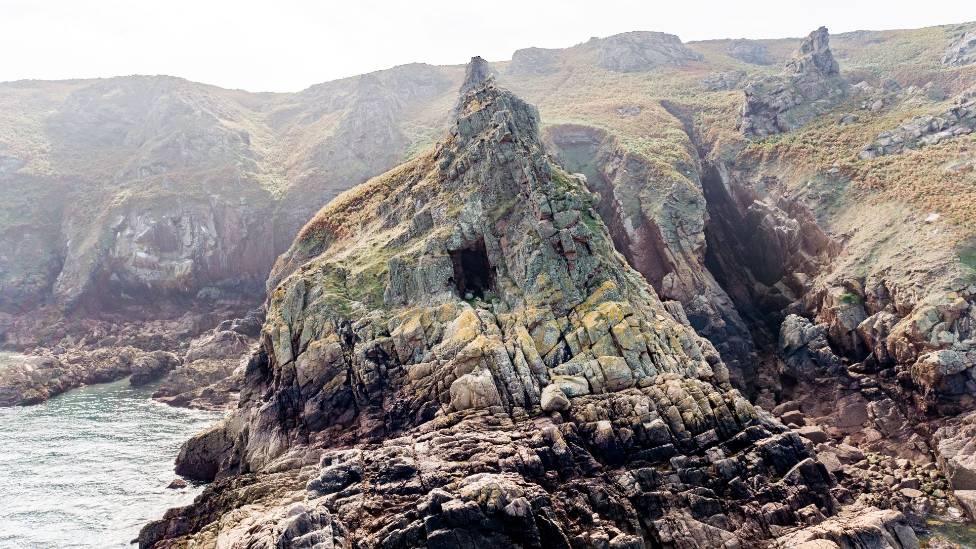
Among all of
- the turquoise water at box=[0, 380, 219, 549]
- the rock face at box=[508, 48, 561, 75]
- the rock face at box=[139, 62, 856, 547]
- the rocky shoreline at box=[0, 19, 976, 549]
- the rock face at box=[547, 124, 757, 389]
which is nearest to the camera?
the rock face at box=[139, 62, 856, 547]

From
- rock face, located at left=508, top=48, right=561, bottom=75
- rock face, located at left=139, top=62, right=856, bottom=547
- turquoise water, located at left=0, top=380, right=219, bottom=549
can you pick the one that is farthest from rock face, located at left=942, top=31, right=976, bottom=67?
turquoise water, located at left=0, top=380, right=219, bottom=549

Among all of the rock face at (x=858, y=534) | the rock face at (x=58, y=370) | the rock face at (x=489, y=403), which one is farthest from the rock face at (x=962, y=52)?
the rock face at (x=58, y=370)

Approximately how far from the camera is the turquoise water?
3706cm

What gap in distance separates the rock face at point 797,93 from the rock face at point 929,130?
1418 cm

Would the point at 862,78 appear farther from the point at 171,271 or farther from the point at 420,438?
the point at 171,271

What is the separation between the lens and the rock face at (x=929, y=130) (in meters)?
63.8

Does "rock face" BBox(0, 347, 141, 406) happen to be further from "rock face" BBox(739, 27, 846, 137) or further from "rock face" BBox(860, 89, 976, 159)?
"rock face" BBox(860, 89, 976, 159)

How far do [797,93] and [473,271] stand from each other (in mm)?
65576

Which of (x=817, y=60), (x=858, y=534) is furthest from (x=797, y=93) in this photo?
(x=858, y=534)

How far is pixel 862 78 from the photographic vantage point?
9719cm

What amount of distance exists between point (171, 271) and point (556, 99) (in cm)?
7964

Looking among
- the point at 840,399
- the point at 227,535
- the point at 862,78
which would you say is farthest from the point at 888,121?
the point at 227,535

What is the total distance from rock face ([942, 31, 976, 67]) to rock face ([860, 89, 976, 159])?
105 ft

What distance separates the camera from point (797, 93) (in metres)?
86.1
